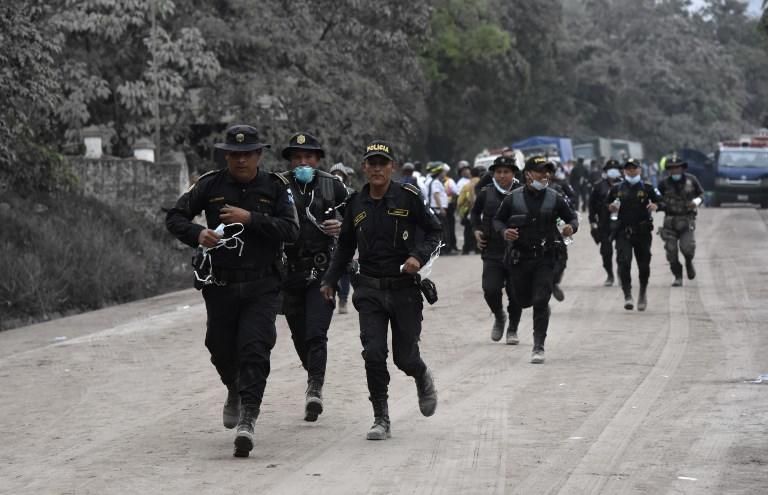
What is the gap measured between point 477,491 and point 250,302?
2.12 meters

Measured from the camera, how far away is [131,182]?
94.6 ft

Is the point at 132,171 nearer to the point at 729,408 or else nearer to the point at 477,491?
the point at 729,408

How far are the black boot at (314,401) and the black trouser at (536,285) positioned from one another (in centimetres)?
378

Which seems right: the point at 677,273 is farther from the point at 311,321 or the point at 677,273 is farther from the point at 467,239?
the point at 311,321

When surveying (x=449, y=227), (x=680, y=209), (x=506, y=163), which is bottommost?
(x=449, y=227)

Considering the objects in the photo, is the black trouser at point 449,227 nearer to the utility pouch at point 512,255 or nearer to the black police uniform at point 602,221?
the black police uniform at point 602,221

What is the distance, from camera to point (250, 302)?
922 centimetres

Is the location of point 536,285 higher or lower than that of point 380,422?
higher

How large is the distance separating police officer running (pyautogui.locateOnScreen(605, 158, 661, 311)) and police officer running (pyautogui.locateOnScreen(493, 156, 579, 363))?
4900 millimetres

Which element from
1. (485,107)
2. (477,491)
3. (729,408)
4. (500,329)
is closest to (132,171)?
(500,329)

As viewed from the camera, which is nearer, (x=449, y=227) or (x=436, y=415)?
(x=436, y=415)

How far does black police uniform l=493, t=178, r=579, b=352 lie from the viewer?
13.7m

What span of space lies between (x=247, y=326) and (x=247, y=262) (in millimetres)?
399

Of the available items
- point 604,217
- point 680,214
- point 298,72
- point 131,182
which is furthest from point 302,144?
point 298,72
